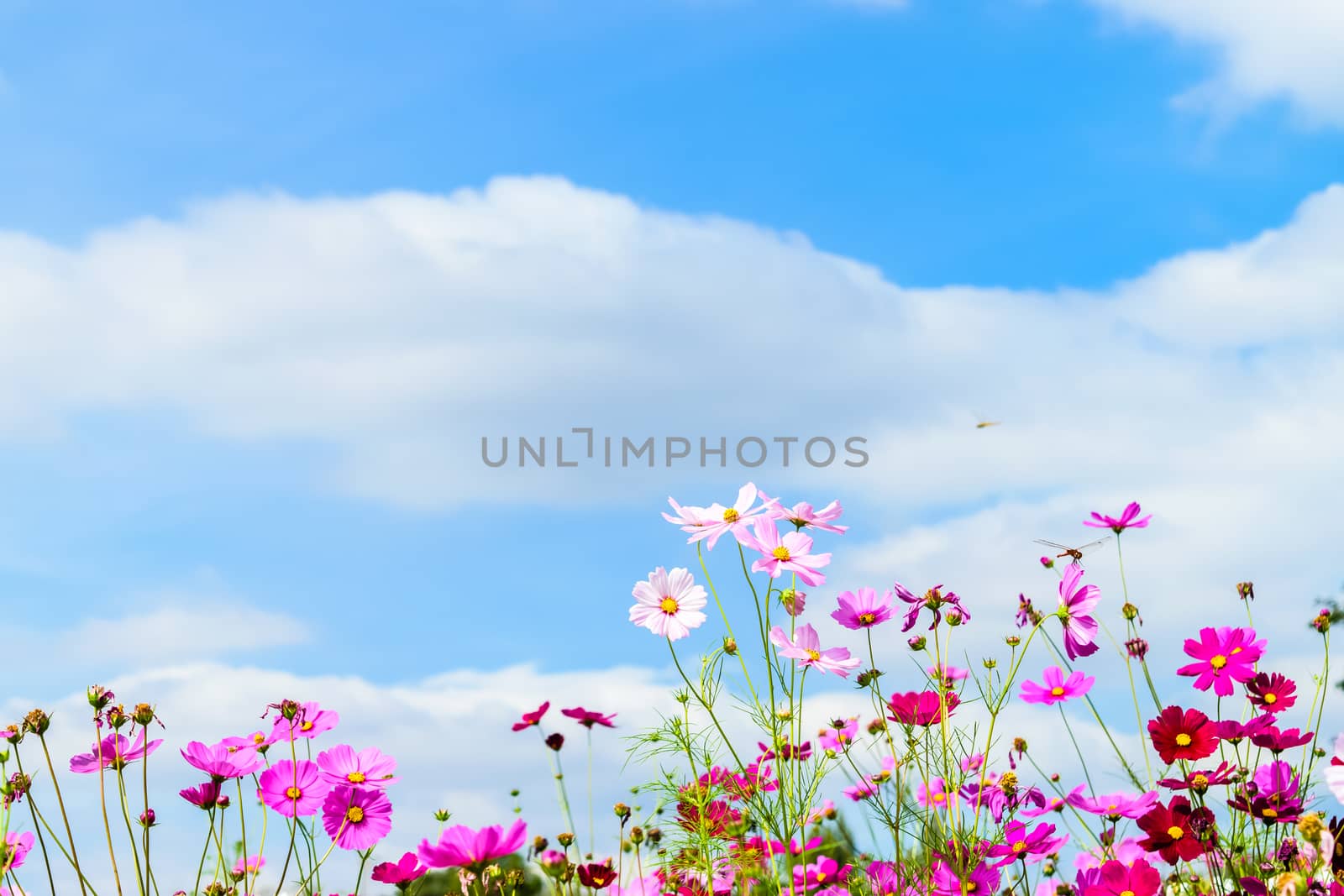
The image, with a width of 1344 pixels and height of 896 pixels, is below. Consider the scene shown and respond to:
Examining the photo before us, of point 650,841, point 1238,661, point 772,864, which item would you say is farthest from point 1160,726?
point 650,841

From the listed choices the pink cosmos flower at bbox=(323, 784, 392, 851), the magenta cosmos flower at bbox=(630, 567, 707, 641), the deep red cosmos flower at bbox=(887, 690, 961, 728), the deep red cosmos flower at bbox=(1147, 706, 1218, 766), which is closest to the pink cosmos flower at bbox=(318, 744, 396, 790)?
the pink cosmos flower at bbox=(323, 784, 392, 851)

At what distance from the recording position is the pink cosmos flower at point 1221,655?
2.84 meters

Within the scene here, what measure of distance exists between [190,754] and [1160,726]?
6.89ft

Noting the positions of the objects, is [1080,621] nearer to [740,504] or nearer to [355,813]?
[740,504]

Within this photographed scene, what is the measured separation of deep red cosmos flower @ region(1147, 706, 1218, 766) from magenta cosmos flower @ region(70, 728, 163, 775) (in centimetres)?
217

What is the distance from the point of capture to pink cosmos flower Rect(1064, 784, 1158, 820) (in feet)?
9.84

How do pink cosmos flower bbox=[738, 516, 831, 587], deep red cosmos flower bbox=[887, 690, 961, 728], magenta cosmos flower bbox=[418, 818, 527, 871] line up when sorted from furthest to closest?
deep red cosmos flower bbox=[887, 690, 961, 728] → pink cosmos flower bbox=[738, 516, 831, 587] → magenta cosmos flower bbox=[418, 818, 527, 871]

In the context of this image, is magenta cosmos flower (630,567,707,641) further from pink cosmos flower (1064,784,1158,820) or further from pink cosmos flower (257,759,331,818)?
pink cosmos flower (1064,784,1158,820)

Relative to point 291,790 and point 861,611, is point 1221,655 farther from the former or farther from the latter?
point 291,790

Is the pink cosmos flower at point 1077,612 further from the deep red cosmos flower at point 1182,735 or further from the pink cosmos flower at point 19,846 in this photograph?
the pink cosmos flower at point 19,846

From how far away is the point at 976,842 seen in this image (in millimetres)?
2885

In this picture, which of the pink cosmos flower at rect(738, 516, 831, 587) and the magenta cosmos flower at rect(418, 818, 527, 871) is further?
the pink cosmos flower at rect(738, 516, 831, 587)

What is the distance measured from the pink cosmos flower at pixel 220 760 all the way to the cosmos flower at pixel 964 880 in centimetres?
153

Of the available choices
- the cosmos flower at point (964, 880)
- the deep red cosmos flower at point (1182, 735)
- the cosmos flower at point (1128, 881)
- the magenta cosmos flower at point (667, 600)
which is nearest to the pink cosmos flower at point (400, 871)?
the magenta cosmos flower at point (667, 600)
